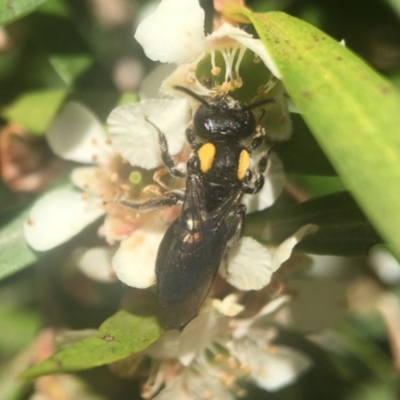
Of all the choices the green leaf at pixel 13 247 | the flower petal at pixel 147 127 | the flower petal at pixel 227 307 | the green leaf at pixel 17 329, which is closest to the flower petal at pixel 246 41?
the flower petal at pixel 147 127

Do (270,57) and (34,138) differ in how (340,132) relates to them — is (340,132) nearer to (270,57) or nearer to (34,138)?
(270,57)

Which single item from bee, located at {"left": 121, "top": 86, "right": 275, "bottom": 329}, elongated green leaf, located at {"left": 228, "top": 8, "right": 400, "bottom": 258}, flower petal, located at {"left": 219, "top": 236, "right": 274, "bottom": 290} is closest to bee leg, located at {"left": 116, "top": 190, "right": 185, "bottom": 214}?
bee, located at {"left": 121, "top": 86, "right": 275, "bottom": 329}

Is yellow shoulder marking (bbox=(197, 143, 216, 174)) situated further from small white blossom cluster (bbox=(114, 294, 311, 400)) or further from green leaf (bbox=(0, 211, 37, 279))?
green leaf (bbox=(0, 211, 37, 279))

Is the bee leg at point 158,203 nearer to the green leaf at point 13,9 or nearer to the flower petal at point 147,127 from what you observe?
the flower petal at point 147,127

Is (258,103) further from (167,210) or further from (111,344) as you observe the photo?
(111,344)

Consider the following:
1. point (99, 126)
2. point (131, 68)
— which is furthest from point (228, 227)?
point (131, 68)

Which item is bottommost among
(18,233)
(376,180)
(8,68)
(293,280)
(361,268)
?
(361,268)

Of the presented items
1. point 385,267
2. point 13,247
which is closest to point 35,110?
point 13,247
